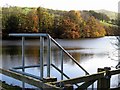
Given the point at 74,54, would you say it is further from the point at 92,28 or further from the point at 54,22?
the point at 92,28

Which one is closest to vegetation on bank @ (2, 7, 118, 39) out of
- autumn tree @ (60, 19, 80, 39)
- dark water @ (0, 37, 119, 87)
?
autumn tree @ (60, 19, 80, 39)

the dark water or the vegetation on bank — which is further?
the vegetation on bank

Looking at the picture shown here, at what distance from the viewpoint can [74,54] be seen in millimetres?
13648

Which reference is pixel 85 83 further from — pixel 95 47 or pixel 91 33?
pixel 91 33

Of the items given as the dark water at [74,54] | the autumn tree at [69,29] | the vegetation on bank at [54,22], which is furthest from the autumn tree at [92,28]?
the autumn tree at [69,29]

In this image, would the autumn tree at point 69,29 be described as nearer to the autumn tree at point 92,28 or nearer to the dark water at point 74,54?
the dark water at point 74,54

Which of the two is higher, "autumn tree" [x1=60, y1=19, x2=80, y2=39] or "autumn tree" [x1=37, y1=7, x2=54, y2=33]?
"autumn tree" [x1=37, y1=7, x2=54, y2=33]

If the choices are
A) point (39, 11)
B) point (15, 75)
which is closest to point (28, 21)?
point (39, 11)

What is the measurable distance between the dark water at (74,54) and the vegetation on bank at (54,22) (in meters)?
0.59

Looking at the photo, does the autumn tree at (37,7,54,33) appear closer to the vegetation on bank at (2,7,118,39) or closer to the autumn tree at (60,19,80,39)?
the vegetation on bank at (2,7,118,39)

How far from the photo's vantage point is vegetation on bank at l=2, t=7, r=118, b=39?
45.6 ft

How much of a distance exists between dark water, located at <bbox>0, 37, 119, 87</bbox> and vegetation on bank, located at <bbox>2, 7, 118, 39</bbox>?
23.2 inches

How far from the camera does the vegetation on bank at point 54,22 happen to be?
13.9m

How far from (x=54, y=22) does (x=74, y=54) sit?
3.05m
